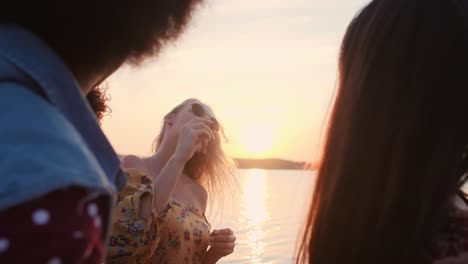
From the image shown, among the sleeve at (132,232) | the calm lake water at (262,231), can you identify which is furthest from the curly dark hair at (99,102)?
the calm lake water at (262,231)

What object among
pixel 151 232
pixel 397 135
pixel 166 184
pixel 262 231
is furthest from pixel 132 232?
pixel 262 231

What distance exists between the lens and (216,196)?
3842 millimetres

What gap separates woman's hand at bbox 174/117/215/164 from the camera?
10.1 ft

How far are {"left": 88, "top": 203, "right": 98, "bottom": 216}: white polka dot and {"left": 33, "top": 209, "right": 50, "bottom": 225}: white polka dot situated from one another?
5cm

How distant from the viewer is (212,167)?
365 cm

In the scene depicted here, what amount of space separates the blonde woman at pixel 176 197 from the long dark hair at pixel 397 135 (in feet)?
4.91

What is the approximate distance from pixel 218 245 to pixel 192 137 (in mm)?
664

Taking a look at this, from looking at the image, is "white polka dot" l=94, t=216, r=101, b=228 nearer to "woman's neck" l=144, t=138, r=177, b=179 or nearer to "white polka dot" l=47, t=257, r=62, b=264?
"white polka dot" l=47, t=257, r=62, b=264

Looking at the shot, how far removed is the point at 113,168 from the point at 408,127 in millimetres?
817

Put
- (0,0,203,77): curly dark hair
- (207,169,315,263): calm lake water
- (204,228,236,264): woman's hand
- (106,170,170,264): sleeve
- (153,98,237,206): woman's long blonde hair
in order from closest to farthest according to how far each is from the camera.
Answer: (0,0,203,77): curly dark hair → (106,170,170,264): sleeve → (204,228,236,264): woman's hand → (153,98,237,206): woman's long blonde hair → (207,169,315,263): calm lake water

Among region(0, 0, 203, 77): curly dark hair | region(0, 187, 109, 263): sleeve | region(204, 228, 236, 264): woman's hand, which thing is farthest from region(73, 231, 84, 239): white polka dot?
region(204, 228, 236, 264): woman's hand

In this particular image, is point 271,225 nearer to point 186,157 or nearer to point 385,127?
point 186,157

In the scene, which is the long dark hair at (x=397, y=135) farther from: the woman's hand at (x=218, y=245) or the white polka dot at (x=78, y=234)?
the woman's hand at (x=218, y=245)

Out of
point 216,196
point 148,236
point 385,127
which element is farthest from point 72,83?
point 216,196
